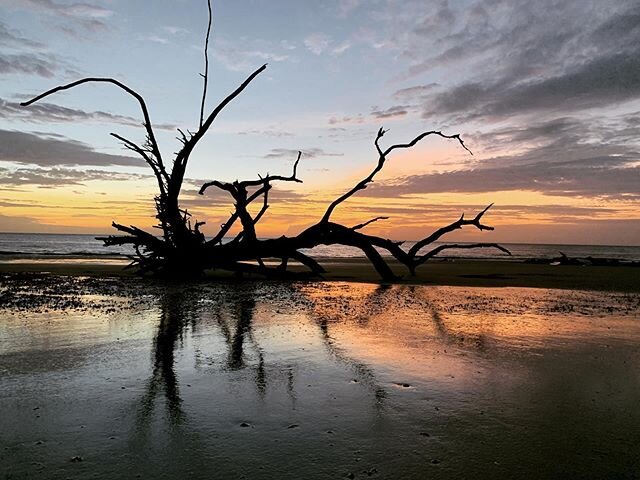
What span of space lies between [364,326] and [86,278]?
32.6 ft

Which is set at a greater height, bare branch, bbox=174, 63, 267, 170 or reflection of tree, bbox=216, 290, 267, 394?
bare branch, bbox=174, 63, 267, 170

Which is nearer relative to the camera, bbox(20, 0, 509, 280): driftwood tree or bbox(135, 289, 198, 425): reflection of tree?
bbox(135, 289, 198, 425): reflection of tree

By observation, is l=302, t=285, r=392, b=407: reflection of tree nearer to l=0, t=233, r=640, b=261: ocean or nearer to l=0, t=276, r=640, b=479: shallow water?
l=0, t=276, r=640, b=479: shallow water

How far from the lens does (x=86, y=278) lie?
13938 millimetres

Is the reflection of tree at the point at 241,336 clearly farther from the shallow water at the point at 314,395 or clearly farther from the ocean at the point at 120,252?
the ocean at the point at 120,252

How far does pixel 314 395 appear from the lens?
3.84 meters

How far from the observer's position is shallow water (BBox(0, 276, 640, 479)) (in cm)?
269

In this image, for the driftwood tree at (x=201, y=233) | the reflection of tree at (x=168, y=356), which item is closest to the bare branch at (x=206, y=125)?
the driftwood tree at (x=201, y=233)

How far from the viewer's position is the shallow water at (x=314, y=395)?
269 centimetres

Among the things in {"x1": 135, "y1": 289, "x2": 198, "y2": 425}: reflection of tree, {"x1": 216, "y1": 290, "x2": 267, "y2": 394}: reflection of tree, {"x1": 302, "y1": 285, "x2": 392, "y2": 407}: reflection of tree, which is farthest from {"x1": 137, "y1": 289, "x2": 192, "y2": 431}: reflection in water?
{"x1": 302, "y1": 285, "x2": 392, "y2": 407}: reflection of tree

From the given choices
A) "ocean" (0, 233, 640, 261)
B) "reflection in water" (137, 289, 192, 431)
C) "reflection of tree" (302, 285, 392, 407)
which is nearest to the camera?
"reflection in water" (137, 289, 192, 431)

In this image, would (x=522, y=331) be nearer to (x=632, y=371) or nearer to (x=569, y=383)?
(x=632, y=371)

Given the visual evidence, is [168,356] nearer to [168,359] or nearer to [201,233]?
[168,359]

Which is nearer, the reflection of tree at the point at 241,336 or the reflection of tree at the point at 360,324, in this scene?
the reflection of tree at the point at 360,324
